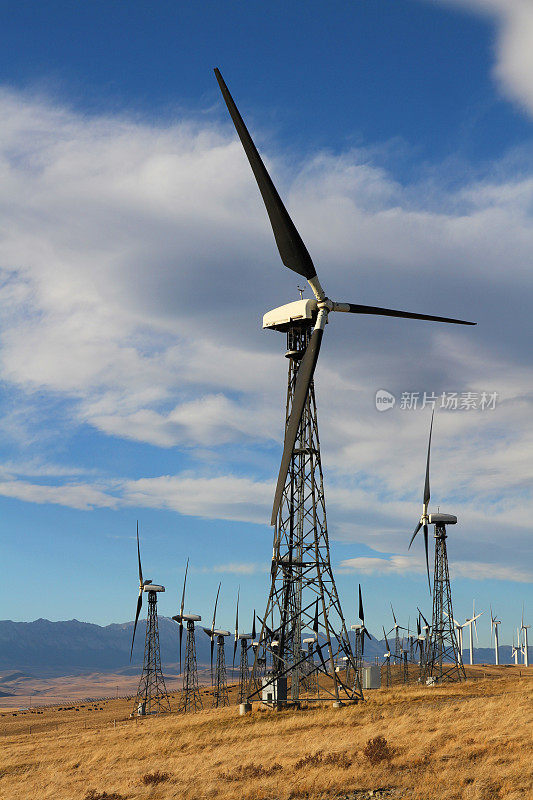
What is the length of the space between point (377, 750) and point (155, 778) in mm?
9624

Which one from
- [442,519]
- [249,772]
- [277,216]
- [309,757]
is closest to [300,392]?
[277,216]

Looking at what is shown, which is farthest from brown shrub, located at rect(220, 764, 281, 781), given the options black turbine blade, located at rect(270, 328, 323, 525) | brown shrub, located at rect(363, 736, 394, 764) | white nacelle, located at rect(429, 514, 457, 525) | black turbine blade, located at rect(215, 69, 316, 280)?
white nacelle, located at rect(429, 514, 457, 525)

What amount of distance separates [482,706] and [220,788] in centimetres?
1557

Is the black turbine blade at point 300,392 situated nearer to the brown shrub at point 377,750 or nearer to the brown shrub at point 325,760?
the brown shrub at point 325,760

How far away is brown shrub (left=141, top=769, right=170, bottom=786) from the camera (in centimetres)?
3189

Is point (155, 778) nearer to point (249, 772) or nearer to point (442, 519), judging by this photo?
point (249, 772)

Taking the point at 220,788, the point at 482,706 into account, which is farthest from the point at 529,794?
the point at 482,706

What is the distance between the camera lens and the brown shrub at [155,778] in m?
31.9

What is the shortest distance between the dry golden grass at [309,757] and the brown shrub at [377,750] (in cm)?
8

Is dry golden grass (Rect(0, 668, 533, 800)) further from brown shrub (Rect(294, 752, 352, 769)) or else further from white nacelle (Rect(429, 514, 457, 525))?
white nacelle (Rect(429, 514, 457, 525))

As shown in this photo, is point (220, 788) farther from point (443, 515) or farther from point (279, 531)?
point (443, 515)

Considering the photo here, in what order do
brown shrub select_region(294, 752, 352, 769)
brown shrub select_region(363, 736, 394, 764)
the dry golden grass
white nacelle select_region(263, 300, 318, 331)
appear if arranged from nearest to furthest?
1. the dry golden grass
2. brown shrub select_region(363, 736, 394, 764)
3. brown shrub select_region(294, 752, 352, 769)
4. white nacelle select_region(263, 300, 318, 331)

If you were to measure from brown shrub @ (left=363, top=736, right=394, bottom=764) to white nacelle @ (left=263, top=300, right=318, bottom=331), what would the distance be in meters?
25.3

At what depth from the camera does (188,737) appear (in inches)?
1636
